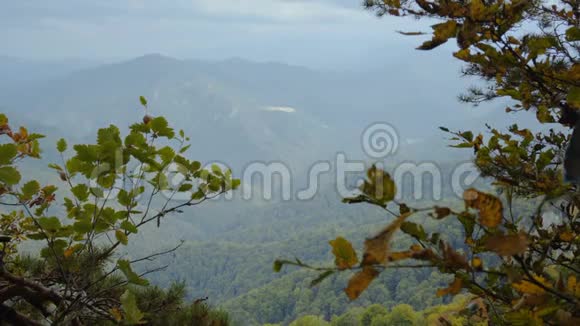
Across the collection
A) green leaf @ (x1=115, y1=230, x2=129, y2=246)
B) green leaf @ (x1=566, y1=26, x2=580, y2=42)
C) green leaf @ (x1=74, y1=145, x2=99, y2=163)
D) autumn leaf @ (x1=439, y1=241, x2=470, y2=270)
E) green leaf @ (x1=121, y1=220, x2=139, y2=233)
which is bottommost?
green leaf @ (x1=115, y1=230, x2=129, y2=246)

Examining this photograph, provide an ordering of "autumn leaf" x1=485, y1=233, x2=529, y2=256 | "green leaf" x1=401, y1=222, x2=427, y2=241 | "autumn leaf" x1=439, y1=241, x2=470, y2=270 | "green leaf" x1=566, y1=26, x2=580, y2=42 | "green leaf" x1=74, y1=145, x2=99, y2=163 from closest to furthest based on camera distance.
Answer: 1. "autumn leaf" x1=485, y1=233, x2=529, y2=256
2. "autumn leaf" x1=439, y1=241, x2=470, y2=270
3. "green leaf" x1=401, y1=222, x2=427, y2=241
4. "green leaf" x1=566, y1=26, x2=580, y2=42
5. "green leaf" x1=74, y1=145, x2=99, y2=163

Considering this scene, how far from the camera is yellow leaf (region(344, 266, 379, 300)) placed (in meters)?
0.60

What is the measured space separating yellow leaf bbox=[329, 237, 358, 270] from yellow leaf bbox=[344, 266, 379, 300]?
0.18 feet

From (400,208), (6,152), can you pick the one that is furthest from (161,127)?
(400,208)

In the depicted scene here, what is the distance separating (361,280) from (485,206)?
0.61ft

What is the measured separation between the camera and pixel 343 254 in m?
0.69

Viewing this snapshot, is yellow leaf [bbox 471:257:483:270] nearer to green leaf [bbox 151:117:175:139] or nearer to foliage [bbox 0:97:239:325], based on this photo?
foliage [bbox 0:97:239:325]

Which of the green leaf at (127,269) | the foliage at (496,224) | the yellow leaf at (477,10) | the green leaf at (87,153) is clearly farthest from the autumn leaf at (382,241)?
the green leaf at (87,153)

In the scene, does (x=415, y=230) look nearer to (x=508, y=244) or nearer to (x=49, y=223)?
(x=508, y=244)

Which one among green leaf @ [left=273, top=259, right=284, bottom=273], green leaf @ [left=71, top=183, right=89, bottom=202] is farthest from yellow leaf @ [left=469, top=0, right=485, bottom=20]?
green leaf @ [left=71, top=183, right=89, bottom=202]

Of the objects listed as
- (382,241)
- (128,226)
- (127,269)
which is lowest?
(127,269)

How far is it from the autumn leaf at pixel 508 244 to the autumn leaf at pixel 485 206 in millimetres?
39

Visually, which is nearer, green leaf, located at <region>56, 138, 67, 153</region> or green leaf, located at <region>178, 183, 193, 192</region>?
green leaf, located at <region>56, 138, 67, 153</region>

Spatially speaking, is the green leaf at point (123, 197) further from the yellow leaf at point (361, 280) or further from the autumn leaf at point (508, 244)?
the autumn leaf at point (508, 244)
